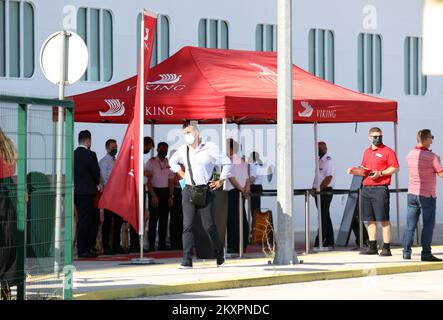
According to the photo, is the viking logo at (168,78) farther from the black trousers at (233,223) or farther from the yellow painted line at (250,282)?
the yellow painted line at (250,282)

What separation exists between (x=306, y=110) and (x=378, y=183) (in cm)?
157

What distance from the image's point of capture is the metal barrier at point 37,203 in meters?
11.8

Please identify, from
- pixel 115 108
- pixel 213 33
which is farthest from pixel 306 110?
pixel 213 33

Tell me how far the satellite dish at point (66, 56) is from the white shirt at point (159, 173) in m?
6.53

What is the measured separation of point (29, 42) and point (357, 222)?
29.0ft

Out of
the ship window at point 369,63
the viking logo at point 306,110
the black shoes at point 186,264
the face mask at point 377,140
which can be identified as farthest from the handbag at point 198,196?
the ship window at point 369,63

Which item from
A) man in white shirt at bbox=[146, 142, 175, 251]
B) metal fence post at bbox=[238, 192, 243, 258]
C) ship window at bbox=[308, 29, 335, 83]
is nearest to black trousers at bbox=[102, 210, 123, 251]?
man in white shirt at bbox=[146, 142, 175, 251]

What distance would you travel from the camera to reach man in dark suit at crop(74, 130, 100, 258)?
64.6 ft

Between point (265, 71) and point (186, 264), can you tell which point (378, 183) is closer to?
point (265, 71)

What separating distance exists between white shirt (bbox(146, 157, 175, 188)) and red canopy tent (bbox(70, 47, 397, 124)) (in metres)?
1.38

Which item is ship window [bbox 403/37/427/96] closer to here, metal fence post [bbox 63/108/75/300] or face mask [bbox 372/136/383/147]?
face mask [bbox 372/136/383/147]

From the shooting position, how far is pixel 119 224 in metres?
20.4
